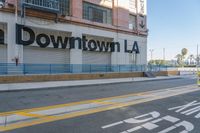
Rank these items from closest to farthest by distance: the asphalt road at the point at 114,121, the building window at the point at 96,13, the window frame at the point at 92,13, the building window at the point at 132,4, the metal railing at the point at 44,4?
the asphalt road at the point at 114,121, the metal railing at the point at 44,4, the window frame at the point at 92,13, the building window at the point at 96,13, the building window at the point at 132,4

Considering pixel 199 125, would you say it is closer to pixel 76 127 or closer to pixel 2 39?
pixel 76 127

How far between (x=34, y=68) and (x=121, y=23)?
1548 cm

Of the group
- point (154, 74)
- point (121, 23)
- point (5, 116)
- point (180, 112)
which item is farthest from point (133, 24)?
point (5, 116)

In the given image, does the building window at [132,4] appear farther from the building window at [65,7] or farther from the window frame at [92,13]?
the building window at [65,7]

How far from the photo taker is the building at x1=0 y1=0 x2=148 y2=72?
816 inches

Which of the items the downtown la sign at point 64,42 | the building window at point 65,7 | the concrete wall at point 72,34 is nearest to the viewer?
the concrete wall at point 72,34

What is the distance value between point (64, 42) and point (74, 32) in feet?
5.45

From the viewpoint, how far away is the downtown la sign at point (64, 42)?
21.4 m

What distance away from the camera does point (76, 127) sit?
648 centimetres

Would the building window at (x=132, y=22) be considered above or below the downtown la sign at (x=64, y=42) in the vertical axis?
above

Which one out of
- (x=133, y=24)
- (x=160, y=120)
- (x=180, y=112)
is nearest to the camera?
(x=160, y=120)

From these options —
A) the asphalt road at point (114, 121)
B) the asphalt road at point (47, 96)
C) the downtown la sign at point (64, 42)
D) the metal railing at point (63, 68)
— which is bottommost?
the asphalt road at point (114, 121)

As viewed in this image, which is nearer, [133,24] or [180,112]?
[180,112]

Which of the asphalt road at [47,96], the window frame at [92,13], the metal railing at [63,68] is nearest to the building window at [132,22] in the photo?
the window frame at [92,13]
